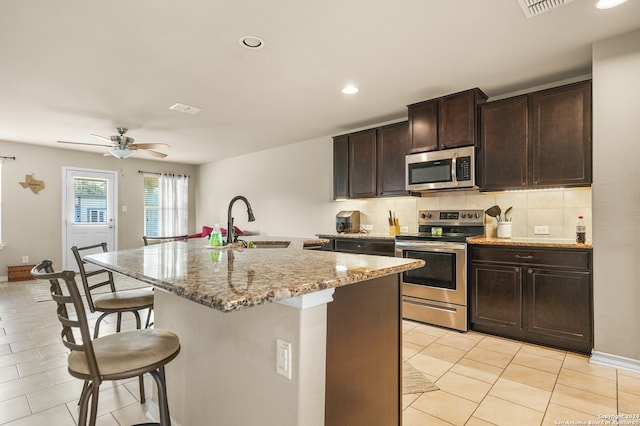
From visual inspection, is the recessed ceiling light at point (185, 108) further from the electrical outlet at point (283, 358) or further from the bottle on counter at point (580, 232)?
the bottle on counter at point (580, 232)

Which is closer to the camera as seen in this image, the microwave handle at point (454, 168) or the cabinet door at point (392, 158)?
the microwave handle at point (454, 168)

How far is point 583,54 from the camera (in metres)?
2.77

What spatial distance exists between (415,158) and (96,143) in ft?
17.5

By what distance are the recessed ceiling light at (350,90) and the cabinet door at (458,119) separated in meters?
0.95

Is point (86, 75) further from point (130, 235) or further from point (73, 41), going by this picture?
point (130, 235)

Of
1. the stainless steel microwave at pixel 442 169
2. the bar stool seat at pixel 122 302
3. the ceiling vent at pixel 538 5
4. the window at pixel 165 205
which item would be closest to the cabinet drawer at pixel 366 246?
the stainless steel microwave at pixel 442 169

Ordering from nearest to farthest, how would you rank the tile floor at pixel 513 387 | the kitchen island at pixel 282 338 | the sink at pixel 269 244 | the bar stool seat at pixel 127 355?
the kitchen island at pixel 282 338 → the bar stool seat at pixel 127 355 → the tile floor at pixel 513 387 → the sink at pixel 269 244

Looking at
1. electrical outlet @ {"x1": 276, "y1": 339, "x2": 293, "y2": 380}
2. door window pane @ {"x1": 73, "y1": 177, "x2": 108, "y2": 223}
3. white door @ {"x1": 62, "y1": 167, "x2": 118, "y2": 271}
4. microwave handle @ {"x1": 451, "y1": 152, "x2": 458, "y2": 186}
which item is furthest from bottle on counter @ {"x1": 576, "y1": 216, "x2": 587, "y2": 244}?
door window pane @ {"x1": 73, "y1": 177, "x2": 108, "y2": 223}

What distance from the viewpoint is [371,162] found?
14.6ft

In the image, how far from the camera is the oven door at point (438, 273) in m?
3.38

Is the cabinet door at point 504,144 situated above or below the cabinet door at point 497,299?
above

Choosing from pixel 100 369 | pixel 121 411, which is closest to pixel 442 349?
pixel 121 411

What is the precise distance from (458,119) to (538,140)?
2.52ft

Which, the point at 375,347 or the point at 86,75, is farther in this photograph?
the point at 86,75
